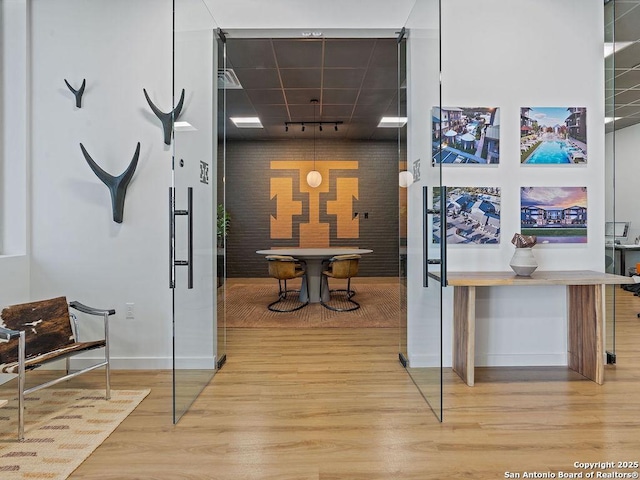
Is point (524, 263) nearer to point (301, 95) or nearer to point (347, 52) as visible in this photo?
point (347, 52)

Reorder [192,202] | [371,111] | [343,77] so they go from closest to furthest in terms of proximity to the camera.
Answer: [192,202] → [343,77] → [371,111]

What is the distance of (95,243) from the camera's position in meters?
3.13

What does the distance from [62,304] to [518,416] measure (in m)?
2.90

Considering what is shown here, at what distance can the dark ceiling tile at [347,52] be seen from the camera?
4016mm

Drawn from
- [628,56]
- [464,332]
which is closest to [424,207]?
[464,332]

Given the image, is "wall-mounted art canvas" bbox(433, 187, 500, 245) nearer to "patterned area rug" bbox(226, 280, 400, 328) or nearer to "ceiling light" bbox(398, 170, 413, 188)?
"ceiling light" bbox(398, 170, 413, 188)

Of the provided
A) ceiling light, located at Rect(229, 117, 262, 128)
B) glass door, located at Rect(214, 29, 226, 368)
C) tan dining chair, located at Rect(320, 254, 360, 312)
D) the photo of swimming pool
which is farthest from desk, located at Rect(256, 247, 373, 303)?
the photo of swimming pool

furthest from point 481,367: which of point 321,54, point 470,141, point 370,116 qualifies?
point 370,116

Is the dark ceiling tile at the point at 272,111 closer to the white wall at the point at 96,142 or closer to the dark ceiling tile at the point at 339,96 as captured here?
the dark ceiling tile at the point at 339,96

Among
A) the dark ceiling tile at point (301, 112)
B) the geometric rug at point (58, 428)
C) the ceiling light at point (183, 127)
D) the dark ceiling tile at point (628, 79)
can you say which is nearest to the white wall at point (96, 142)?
the ceiling light at point (183, 127)

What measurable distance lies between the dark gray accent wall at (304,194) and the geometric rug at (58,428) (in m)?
5.78

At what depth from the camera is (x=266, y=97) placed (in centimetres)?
585

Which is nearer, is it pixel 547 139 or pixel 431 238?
pixel 431 238

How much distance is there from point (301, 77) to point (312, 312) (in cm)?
294
